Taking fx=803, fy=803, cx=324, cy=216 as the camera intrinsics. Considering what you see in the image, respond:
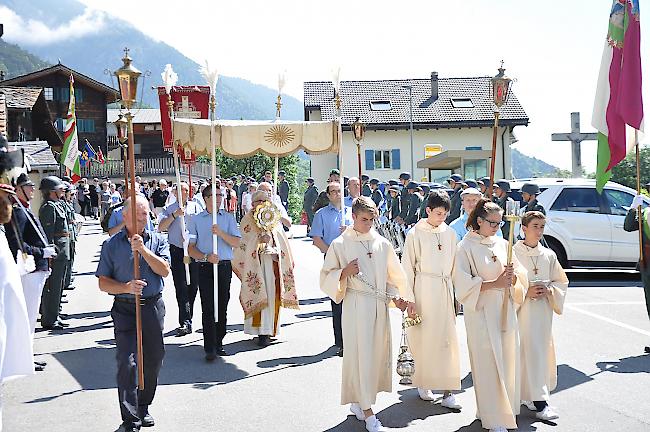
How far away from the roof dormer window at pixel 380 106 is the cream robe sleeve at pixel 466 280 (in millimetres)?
44244

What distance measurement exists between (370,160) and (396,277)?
1620 inches

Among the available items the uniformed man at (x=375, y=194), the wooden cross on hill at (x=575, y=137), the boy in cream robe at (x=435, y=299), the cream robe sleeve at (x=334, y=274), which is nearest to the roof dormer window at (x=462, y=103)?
the wooden cross on hill at (x=575, y=137)

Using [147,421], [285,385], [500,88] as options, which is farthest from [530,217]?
[147,421]

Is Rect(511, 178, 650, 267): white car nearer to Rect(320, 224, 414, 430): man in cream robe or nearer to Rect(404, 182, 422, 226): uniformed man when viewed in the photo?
Rect(404, 182, 422, 226): uniformed man

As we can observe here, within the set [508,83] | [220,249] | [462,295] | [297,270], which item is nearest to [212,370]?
[220,249]

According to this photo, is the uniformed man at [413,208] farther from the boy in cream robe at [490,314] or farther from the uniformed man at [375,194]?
the boy in cream robe at [490,314]

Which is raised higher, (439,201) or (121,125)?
(121,125)

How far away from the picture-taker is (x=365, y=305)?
6551 millimetres

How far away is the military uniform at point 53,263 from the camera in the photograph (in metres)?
11.0

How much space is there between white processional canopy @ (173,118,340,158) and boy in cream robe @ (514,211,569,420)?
13.5ft

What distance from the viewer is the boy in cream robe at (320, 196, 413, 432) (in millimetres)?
6438

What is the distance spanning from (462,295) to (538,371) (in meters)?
1.00

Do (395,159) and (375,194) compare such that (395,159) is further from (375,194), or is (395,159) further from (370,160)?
(375,194)

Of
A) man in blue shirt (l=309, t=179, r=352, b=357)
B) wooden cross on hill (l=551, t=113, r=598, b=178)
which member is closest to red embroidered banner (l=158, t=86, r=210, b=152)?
man in blue shirt (l=309, t=179, r=352, b=357)
